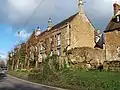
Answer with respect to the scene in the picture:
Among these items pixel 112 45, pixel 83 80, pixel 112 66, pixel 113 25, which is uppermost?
pixel 113 25

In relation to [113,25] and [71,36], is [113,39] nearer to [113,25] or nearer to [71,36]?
[113,25]

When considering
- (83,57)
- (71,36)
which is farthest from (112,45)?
(71,36)

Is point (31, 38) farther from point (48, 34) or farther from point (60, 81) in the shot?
point (60, 81)

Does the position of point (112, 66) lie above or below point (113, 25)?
below

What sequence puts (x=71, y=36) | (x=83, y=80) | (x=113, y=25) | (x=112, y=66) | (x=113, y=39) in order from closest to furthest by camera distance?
(x=83, y=80)
(x=112, y=66)
(x=113, y=39)
(x=113, y=25)
(x=71, y=36)

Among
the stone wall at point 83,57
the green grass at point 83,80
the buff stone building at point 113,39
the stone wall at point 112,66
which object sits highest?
the buff stone building at point 113,39

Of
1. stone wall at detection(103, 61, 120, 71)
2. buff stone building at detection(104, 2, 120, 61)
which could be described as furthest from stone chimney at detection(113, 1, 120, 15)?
stone wall at detection(103, 61, 120, 71)

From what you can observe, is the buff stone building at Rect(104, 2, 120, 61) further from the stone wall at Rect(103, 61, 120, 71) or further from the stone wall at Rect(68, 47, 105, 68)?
the stone wall at Rect(103, 61, 120, 71)

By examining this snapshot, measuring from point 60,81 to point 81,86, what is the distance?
18.3ft

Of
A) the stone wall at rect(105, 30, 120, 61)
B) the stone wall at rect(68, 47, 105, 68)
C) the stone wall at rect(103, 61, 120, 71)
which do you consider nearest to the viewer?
the stone wall at rect(103, 61, 120, 71)

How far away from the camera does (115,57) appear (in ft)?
148

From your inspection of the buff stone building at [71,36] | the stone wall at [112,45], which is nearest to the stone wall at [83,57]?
the stone wall at [112,45]

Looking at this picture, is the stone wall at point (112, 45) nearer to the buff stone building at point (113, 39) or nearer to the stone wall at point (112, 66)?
the buff stone building at point (113, 39)

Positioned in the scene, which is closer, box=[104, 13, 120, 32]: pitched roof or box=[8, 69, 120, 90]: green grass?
box=[8, 69, 120, 90]: green grass
